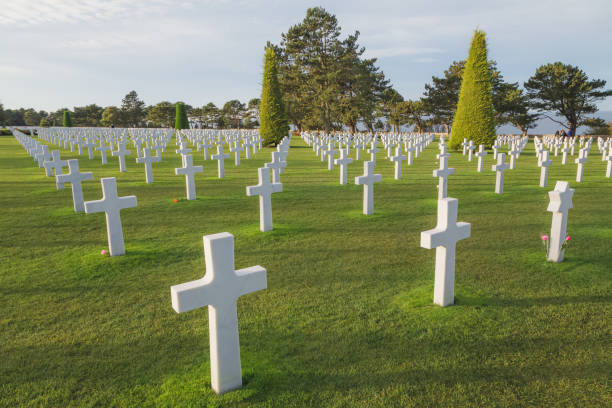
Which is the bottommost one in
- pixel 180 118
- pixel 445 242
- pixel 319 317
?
pixel 319 317

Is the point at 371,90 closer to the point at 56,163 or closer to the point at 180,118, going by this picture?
the point at 180,118

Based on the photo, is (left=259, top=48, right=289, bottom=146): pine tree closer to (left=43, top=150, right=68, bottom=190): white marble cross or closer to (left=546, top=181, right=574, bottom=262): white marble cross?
(left=43, top=150, right=68, bottom=190): white marble cross

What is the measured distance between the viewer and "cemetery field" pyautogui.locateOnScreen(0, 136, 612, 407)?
2350 mm

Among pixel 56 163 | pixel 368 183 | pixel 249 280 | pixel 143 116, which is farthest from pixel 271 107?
pixel 143 116

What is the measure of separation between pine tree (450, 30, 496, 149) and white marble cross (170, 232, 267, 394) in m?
20.3

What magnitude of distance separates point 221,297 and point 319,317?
1.26m

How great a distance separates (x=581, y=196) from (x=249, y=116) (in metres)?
67.6

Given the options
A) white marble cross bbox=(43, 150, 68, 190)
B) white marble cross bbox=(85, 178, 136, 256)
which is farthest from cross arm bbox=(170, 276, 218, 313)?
white marble cross bbox=(43, 150, 68, 190)

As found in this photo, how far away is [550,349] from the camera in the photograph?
2713 mm

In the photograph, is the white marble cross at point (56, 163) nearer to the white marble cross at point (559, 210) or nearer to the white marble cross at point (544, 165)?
the white marble cross at point (559, 210)

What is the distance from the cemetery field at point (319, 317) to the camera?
235 centimetres

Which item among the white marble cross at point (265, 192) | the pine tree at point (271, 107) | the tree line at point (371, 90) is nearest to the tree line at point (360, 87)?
the tree line at point (371, 90)

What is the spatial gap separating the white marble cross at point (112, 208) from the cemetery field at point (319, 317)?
175mm

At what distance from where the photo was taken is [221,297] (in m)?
2.14
